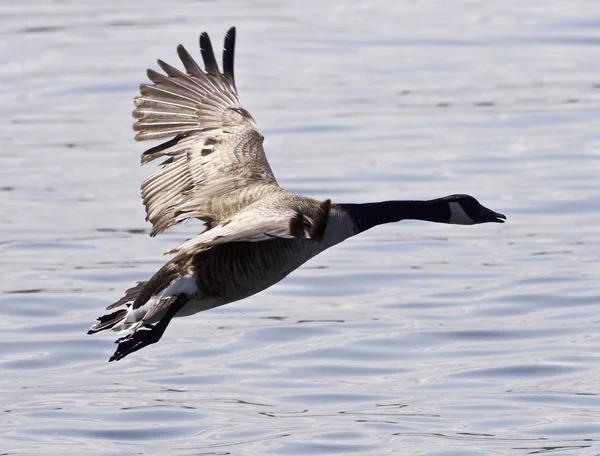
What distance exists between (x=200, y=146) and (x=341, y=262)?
4514 millimetres

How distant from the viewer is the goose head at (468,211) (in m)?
11.1

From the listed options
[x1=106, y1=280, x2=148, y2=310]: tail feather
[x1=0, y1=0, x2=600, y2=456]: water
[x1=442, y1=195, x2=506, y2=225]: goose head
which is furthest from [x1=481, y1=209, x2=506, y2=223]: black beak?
[x1=106, y1=280, x2=148, y2=310]: tail feather

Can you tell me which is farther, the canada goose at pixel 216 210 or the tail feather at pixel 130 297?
the tail feather at pixel 130 297

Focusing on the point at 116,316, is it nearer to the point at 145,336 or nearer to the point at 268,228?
the point at 145,336

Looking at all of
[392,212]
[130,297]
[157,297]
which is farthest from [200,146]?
[157,297]

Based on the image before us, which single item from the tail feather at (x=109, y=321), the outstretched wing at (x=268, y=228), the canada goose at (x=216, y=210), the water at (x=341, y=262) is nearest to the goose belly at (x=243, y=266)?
the canada goose at (x=216, y=210)

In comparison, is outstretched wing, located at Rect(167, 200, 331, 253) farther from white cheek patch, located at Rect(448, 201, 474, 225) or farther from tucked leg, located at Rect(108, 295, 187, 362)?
white cheek patch, located at Rect(448, 201, 474, 225)

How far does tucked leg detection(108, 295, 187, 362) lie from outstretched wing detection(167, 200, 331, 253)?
1.13m

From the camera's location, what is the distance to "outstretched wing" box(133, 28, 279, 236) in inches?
416

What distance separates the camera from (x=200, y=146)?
11523 mm

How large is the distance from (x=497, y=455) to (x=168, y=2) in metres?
21.5

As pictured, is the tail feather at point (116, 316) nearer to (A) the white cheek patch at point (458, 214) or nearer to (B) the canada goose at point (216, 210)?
(B) the canada goose at point (216, 210)

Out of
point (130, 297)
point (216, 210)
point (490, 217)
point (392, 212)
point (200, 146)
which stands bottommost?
point (130, 297)

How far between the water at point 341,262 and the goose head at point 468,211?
1565mm
